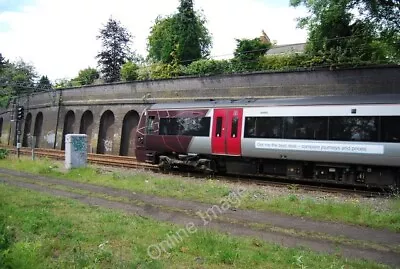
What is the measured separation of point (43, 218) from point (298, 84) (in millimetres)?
15891

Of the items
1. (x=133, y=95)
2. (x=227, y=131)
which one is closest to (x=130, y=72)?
(x=133, y=95)

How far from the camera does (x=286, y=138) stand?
49.5ft

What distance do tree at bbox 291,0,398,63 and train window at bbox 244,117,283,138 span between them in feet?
23.9

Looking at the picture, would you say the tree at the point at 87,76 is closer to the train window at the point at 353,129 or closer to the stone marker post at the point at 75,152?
the stone marker post at the point at 75,152

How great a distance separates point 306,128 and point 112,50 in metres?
37.8

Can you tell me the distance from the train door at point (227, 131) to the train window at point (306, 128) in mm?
2100

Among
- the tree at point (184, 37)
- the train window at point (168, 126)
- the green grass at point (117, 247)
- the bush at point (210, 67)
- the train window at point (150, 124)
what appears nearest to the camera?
the green grass at point (117, 247)

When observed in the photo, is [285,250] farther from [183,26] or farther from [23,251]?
[183,26]

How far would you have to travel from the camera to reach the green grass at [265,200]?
961 cm

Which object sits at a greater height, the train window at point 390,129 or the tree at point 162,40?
the tree at point 162,40

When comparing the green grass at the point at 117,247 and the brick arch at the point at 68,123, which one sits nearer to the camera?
the green grass at the point at 117,247

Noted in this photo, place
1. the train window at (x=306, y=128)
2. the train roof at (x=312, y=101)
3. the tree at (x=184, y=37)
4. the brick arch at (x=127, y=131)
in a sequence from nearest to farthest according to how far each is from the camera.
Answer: the train roof at (x=312, y=101) → the train window at (x=306, y=128) → the brick arch at (x=127, y=131) → the tree at (x=184, y=37)

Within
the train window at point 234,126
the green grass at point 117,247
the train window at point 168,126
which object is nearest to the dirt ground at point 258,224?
the green grass at point 117,247

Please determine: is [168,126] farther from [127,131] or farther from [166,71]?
[127,131]
